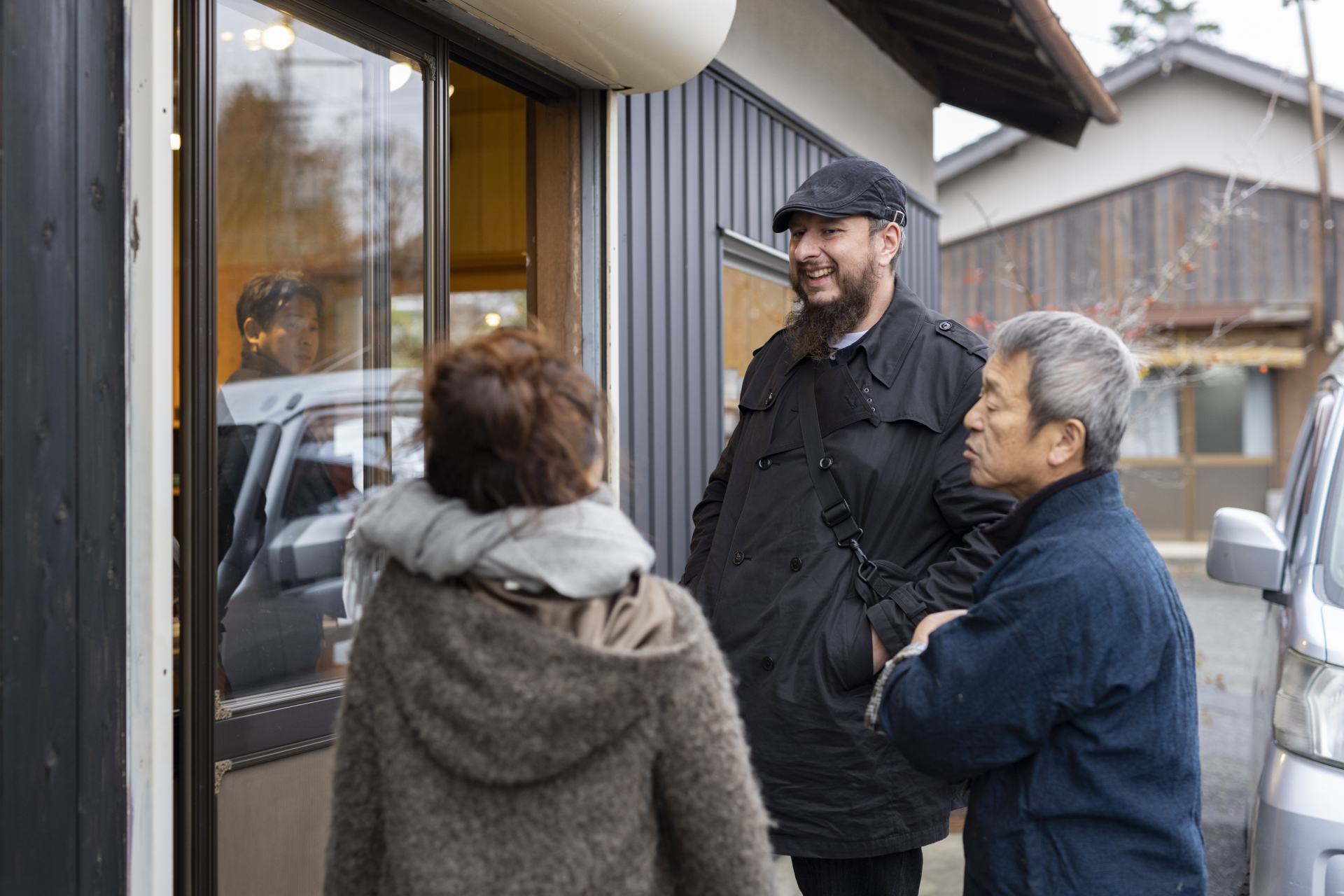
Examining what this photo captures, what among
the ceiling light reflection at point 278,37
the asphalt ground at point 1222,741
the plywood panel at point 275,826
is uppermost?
the ceiling light reflection at point 278,37

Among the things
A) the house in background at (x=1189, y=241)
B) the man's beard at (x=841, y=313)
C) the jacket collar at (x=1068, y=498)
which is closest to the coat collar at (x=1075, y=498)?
the jacket collar at (x=1068, y=498)

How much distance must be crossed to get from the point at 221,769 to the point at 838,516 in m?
1.52

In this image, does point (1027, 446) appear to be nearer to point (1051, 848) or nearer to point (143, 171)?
point (1051, 848)

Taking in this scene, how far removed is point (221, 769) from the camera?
109 inches

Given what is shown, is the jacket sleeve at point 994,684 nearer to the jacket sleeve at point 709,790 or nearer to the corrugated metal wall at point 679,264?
the jacket sleeve at point 709,790

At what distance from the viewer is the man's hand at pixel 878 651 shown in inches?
102

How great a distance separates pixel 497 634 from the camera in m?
1.53

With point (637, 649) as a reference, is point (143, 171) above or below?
above

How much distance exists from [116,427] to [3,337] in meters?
0.29

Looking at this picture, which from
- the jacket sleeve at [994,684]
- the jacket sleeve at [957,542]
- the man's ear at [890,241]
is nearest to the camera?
the jacket sleeve at [994,684]

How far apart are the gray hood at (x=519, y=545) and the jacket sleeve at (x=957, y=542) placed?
3.58 ft

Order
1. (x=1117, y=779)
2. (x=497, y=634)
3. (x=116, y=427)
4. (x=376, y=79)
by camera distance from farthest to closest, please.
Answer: (x=376, y=79)
(x=116, y=427)
(x=1117, y=779)
(x=497, y=634)

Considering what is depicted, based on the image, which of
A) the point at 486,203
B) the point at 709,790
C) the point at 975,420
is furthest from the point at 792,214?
the point at 486,203

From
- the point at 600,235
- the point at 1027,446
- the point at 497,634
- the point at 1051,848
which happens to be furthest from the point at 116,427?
the point at 600,235
